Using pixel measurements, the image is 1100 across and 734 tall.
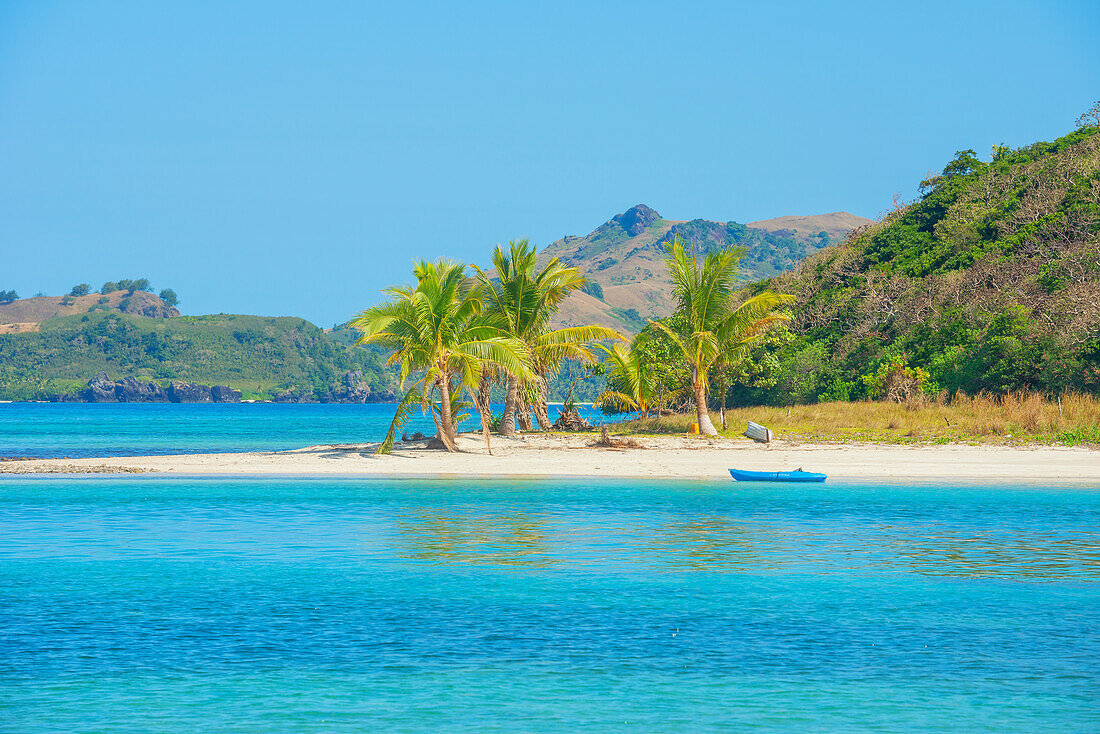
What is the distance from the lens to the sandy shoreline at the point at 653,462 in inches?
1064

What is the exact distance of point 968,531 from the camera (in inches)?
704

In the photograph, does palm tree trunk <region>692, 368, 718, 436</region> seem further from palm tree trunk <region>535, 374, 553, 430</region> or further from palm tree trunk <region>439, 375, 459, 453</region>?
palm tree trunk <region>439, 375, 459, 453</region>

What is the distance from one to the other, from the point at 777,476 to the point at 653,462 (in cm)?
507

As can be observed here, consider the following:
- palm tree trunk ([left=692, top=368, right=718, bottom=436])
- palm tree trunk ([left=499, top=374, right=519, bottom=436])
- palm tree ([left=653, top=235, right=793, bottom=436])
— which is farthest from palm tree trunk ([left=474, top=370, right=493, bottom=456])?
palm tree trunk ([left=692, top=368, right=718, bottom=436])

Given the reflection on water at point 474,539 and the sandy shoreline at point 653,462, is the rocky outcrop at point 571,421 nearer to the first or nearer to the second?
the sandy shoreline at point 653,462

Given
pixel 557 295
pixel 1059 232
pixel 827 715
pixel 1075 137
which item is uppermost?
pixel 1075 137

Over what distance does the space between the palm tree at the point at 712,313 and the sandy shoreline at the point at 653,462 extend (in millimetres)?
3617

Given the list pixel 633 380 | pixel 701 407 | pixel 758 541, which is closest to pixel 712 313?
pixel 701 407

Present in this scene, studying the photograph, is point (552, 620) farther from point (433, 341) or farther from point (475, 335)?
point (475, 335)

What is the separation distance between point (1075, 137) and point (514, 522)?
57883 mm

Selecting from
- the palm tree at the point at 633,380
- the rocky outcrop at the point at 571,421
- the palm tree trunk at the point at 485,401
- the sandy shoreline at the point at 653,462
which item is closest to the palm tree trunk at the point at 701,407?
the sandy shoreline at the point at 653,462

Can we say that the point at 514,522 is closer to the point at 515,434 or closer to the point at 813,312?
the point at 515,434

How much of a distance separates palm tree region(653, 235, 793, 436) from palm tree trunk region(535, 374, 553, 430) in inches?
224

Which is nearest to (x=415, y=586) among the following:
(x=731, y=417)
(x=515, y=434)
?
(x=515, y=434)
